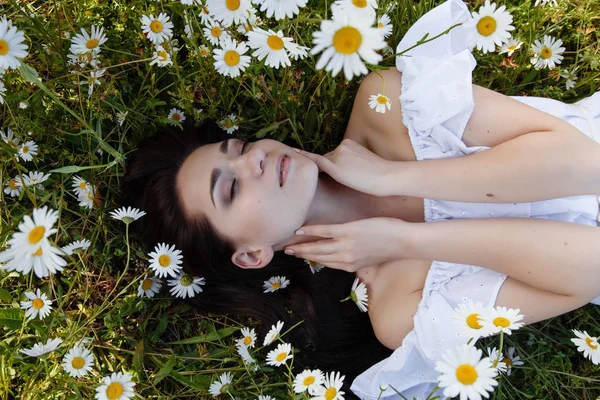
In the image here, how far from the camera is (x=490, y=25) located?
5.26 feet

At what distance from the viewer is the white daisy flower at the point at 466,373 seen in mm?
1119

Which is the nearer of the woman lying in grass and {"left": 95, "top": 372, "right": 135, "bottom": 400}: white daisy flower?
{"left": 95, "top": 372, "right": 135, "bottom": 400}: white daisy flower

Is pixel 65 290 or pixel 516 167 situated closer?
pixel 516 167

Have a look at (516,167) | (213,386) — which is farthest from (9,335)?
(516,167)

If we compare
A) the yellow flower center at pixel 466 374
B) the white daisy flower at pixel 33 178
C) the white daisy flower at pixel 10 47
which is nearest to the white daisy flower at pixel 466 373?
the yellow flower center at pixel 466 374

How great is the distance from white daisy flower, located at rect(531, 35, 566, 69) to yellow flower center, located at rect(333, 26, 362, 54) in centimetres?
146

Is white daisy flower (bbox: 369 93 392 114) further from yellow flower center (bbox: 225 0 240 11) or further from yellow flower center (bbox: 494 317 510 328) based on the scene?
yellow flower center (bbox: 494 317 510 328)

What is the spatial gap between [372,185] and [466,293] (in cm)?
50

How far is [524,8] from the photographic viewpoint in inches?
84.1

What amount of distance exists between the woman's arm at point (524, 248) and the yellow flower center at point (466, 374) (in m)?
0.60

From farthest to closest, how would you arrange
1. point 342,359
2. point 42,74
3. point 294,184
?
point 42,74 < point 342,359 < point 294,184

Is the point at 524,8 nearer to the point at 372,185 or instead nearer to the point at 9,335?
the point at 372,185

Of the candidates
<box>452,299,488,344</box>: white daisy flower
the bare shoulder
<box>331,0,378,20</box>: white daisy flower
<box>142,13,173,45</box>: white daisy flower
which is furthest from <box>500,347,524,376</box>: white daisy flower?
<box>142,13,173,45</box>: white daisy flower

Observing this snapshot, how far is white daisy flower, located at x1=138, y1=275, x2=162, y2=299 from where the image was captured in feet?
6.43
